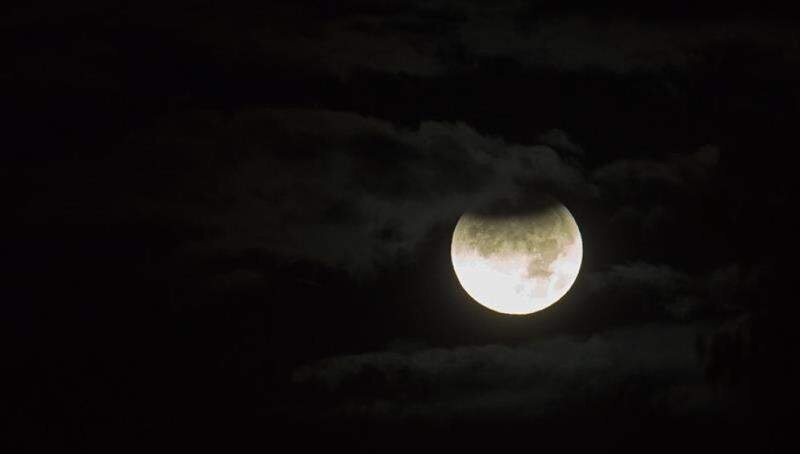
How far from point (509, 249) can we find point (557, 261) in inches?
49.1

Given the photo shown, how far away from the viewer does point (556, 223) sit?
33156 millimetres

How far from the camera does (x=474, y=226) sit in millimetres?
33656

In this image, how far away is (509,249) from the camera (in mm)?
32688

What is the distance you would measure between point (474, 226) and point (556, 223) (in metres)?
1.99

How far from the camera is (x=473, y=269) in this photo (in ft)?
111

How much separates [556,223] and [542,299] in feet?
6.06

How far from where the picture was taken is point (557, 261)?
108 ft

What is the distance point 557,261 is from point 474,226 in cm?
219

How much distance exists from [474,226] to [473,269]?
3.44 feet

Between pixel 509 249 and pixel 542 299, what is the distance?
4.70 feet

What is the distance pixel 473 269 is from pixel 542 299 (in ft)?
6.37
